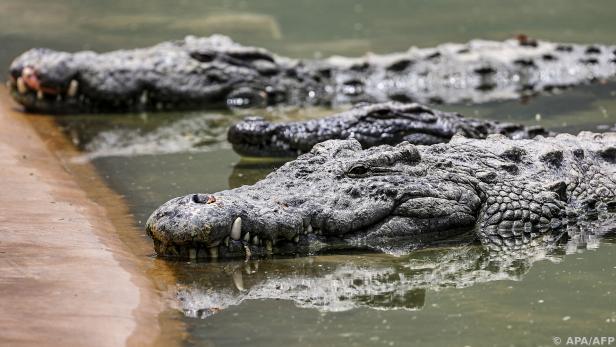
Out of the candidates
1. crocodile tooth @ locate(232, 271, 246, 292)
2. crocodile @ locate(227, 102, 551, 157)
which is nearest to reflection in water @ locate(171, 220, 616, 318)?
crocodile tooth @ locate(232, 271, 246, 292)

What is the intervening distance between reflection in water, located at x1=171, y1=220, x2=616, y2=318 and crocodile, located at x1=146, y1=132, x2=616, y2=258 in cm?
14

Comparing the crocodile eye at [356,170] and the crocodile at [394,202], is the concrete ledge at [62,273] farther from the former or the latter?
the crocodile eye at [356,170]

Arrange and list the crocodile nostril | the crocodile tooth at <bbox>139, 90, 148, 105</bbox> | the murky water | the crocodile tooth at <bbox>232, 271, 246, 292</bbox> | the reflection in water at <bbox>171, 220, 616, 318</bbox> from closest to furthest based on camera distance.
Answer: the murky water < the reflection in water at <bbox>171, 220, 616, 318</bbox> < the crocodile tooth at <bbox>232, 271, 246, 292</bbox> < the crocodile nostril < the crocodile tooth at <bbox>139, 90, 148, 105</bbox>

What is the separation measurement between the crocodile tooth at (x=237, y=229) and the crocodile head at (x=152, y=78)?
626 centimetres

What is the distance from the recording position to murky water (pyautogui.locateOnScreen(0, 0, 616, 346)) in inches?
224

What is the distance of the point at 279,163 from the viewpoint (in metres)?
9.85

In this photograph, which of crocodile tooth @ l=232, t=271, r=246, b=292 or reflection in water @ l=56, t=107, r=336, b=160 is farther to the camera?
reflection in water @ l=56, t=107, r=336, b=160

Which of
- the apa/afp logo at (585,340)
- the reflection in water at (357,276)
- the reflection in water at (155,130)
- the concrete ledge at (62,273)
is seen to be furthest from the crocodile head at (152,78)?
the apa/afp logo at (585,340)

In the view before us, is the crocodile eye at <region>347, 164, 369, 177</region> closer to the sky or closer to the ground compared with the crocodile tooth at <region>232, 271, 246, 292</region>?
closer to the sky

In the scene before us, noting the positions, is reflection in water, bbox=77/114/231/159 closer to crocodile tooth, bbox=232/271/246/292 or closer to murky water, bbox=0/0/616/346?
murky water, bbox=0/0/616/346

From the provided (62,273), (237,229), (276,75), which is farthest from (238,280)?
(276,75)

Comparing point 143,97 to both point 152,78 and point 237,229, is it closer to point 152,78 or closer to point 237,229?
point 152,78

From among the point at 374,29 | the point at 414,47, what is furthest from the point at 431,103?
the point at 374,29

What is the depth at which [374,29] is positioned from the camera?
17.3m
